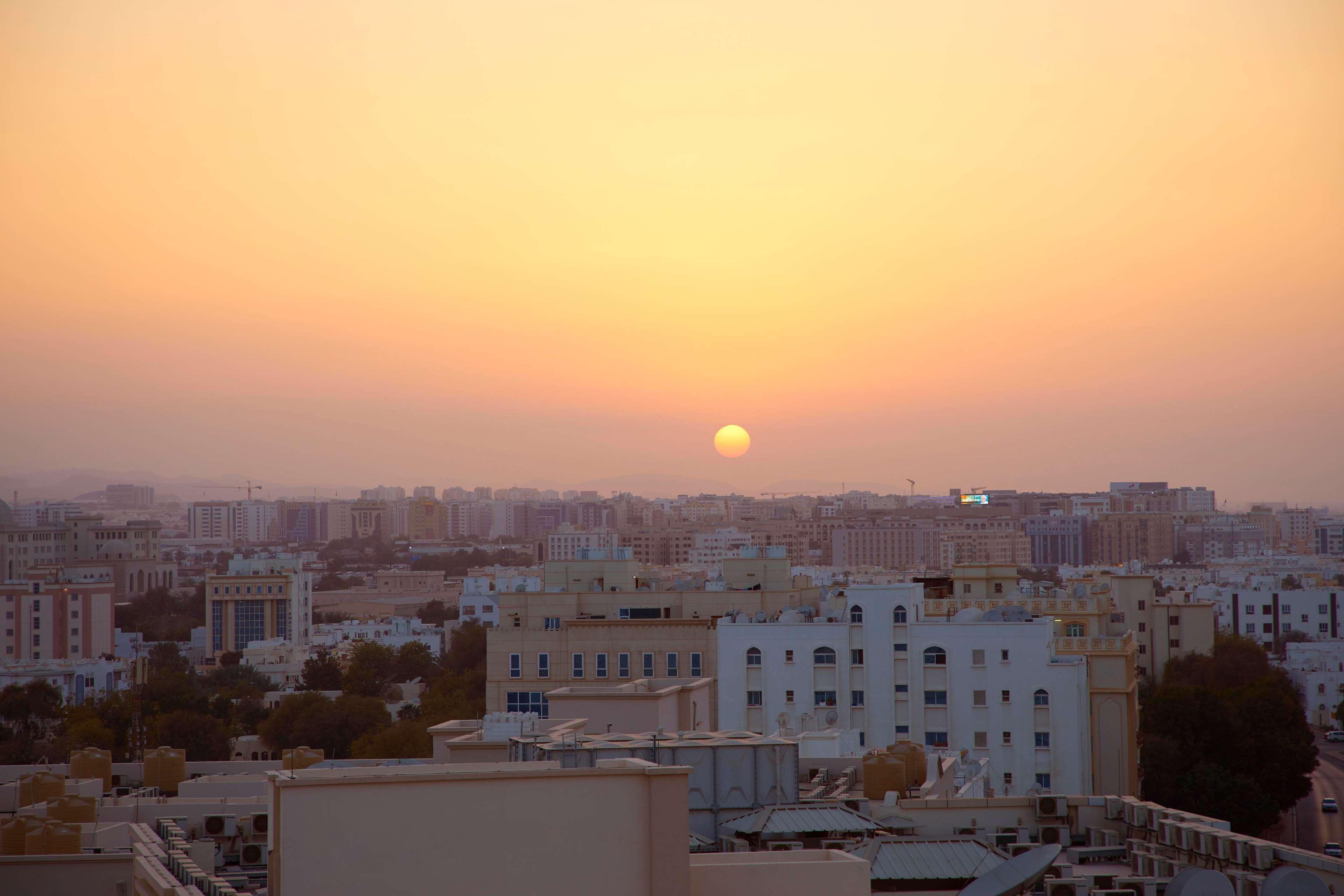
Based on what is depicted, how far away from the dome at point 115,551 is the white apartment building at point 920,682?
149 meters

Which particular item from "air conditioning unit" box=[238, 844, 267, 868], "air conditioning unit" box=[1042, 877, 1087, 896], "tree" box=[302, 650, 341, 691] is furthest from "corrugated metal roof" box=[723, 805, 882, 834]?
"tree" box=[302, 650, 341, 691]

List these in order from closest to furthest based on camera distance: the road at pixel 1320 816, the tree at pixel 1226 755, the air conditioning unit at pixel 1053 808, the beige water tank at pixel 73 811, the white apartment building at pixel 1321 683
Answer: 1. the air conditioning unit at pixel 1053 808
2. the beige water tank at pixel 73 811
3. the tree at pixel 1226 755
4. the road at pixel 1320 816
5. the white apartment building at pixel 1321 683

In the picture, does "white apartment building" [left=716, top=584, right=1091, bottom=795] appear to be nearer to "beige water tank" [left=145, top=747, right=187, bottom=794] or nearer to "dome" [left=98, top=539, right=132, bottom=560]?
"beige water tank" [left=145, top=747, right=187, bottom=794]

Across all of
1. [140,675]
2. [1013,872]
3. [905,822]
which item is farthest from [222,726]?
[1013,872]

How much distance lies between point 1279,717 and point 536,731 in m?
31.9

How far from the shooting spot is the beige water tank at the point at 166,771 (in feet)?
73.6

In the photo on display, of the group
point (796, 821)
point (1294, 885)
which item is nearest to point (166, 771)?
point (796, 821)

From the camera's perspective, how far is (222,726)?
57.4 metres

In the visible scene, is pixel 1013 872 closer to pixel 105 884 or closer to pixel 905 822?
pixel 905 822

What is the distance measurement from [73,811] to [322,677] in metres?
58.7

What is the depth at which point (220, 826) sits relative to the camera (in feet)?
54.3

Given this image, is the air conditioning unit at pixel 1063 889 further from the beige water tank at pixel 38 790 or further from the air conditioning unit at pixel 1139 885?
the beige water tank at pixel 38 790

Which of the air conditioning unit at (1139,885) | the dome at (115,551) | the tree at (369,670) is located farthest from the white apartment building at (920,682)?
the dome at (115,551)

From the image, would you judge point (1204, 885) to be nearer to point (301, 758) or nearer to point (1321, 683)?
point (301, 758)
